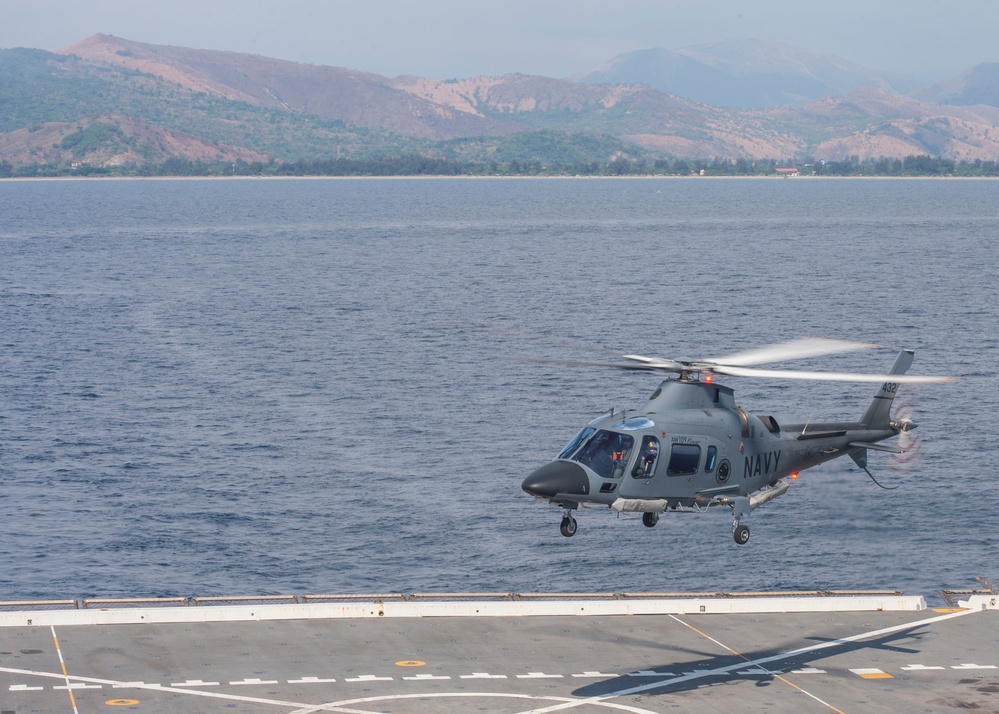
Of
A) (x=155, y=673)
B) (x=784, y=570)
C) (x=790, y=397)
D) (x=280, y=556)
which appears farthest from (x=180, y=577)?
(x=790, y=397)

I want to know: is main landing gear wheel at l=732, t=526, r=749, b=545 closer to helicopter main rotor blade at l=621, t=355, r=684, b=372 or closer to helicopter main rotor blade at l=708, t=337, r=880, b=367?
helicopter main rotor blade at l=708, t=337, r=880, b=367

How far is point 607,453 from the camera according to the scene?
1351 inches

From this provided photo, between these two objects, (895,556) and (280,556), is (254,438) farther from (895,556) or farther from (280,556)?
(895,556)

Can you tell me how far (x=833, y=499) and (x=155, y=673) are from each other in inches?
2004

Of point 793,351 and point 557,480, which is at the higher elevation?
point 793,351

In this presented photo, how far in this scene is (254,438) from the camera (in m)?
86.6

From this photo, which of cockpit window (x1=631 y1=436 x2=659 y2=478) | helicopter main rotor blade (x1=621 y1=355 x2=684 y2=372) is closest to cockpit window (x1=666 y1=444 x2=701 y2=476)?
cockpit window (x1=631 y1=436 x2=659 y2=478)

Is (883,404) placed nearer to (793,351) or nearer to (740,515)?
(793,351)

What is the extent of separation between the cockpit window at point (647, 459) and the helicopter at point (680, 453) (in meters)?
0.03

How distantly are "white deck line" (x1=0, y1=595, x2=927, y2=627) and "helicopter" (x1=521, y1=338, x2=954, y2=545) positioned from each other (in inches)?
497

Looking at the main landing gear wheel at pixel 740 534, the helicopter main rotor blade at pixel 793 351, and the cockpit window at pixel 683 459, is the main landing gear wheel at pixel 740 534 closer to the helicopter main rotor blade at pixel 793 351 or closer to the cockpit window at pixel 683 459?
the cockpit window at pixel 683 459

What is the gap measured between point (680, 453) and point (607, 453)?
2.29 m

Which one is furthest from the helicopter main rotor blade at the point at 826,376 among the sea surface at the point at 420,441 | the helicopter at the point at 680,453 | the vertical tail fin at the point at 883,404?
the vertical tail fin at the point at 883,404

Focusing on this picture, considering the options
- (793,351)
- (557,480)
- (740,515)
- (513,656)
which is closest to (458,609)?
(513,656)
